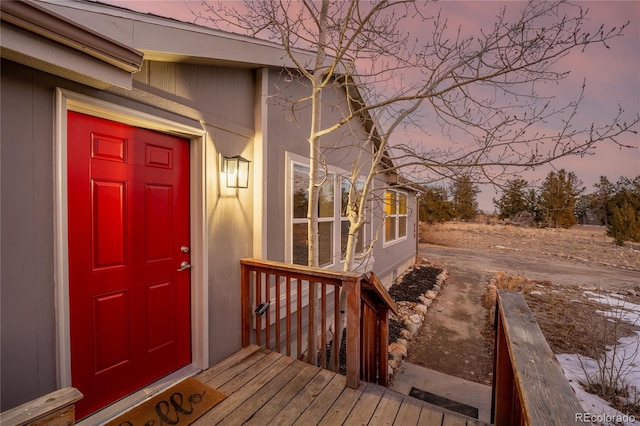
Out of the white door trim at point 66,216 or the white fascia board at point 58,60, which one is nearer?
the white fascia board at point 58,60

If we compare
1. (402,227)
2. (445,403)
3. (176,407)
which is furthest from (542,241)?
(176,407)

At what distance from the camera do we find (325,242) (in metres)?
4.62

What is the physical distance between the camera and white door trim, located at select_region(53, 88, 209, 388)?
5.63 feet

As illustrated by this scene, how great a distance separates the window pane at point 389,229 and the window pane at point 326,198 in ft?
10.1

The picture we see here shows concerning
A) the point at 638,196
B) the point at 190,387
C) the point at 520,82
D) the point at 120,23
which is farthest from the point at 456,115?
the point at 638,196

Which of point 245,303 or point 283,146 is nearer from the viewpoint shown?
point 245,303

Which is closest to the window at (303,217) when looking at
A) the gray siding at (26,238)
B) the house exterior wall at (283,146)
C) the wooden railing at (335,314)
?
the house exterior wall at (283,146)

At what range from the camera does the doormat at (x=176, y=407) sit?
187 centimetres

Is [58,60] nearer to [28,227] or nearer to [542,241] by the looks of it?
[28,227]

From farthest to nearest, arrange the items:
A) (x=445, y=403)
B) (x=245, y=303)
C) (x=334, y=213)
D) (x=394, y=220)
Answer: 1. (x=394, y=220)
2. (x=334, y=213)
3. (x=445, y=403)
4. (x=245, y=303)

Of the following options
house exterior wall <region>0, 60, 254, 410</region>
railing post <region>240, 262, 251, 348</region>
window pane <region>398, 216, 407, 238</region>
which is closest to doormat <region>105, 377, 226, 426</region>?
house exterior wall <region>0, 60, 254, 410</region>

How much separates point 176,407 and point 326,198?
3.26m

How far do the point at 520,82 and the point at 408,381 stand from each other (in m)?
3.53

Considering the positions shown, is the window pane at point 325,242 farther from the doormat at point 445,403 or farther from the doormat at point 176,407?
the doormat at point 176,407
